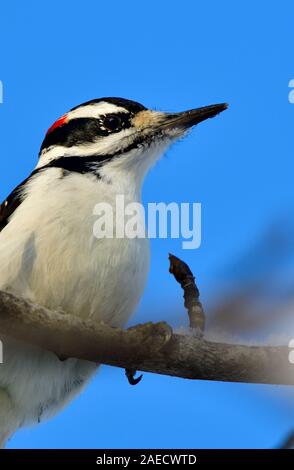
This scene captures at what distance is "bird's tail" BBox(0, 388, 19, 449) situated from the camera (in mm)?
4355

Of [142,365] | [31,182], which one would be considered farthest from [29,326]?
[31,182]

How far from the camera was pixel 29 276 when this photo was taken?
399 cm

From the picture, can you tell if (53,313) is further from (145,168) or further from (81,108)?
(81,108)

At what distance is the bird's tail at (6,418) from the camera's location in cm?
436

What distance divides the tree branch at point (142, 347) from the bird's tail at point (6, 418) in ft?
3.58

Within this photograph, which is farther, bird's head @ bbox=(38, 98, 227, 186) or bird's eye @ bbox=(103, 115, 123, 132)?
bird's eye @ bbox=(103, 115, 123, 132)

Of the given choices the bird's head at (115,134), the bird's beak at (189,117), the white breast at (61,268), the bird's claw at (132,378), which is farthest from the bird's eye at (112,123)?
the bird's claw at (132,378)

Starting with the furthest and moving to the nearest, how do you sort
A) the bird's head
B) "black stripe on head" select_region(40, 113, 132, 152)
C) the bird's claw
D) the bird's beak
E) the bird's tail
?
the bird's beak
"black stripe on head" select_region(40, 113, 132, 152)
the bird's head
the bird's tail
the bird's claw

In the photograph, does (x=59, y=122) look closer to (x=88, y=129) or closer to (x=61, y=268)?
(x=88, y=129)

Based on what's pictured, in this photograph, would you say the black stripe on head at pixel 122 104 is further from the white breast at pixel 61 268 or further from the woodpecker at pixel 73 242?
the white breast at pixel 61 268

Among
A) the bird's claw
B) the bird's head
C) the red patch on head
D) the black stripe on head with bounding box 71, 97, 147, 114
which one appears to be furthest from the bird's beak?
the bird's claw

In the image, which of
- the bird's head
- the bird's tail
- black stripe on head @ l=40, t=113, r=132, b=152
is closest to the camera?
the bird's tail

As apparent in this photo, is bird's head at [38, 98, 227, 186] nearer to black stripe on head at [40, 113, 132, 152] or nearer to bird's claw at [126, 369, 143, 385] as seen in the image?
black stripe on head at [40, 113, 132, 152]
